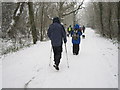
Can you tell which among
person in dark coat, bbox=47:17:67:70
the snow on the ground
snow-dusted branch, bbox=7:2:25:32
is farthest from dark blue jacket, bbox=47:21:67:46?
snow-dusted branch, bbox=7:2:25:32

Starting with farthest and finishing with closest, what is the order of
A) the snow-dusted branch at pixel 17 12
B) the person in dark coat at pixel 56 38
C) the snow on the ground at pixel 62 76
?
the snow-dusted branch at pixel 17 12
the person in dark coat at pixel 56 38
the snow on the ground at pixel 62 76

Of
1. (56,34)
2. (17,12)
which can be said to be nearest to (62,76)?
(56,34)

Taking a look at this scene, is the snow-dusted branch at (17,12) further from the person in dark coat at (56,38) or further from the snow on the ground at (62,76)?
the person in dark coat at (56,38)

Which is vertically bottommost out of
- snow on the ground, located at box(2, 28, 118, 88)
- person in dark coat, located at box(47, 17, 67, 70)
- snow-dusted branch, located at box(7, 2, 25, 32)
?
snow on the ground, located at box(2, 28, 118, 88)

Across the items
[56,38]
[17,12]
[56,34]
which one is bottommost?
[56,38]

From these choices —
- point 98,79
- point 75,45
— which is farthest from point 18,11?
point 98,79

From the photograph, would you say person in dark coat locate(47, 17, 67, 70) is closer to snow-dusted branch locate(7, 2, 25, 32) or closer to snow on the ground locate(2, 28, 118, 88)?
snow on the ground locate(2, 28, 118, 88)

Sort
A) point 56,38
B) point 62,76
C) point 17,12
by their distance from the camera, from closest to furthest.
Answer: point 62,76, point 56,38, point 17,12

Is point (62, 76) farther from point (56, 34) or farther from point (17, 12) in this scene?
point (17, 12)

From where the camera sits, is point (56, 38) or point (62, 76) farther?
point (56, 38)

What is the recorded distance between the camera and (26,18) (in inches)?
1476

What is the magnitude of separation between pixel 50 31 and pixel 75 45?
3.93m

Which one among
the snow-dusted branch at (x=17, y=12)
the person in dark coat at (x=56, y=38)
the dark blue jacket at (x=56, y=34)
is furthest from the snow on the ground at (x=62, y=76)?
the snow-dusted branch at (x=17, y=12)

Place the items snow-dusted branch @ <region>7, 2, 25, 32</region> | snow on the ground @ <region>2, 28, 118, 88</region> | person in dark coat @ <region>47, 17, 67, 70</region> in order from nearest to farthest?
snow on the ground @ <region>2, 28, 118, 88</region>
person in dark coat @ <region>47, 17, 67, 70</region>
snow-dusted branch @ <region>7, 2, 25, 32</region>
